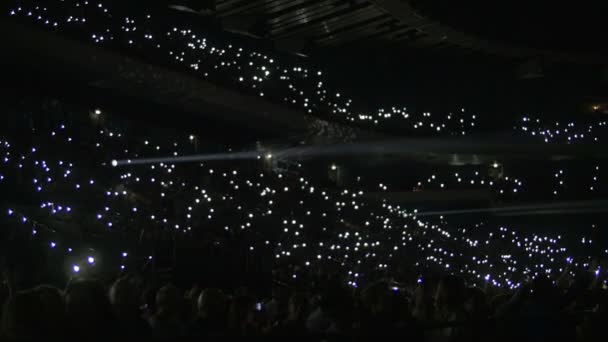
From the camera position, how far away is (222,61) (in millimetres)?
18922

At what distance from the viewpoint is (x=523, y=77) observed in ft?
87.9

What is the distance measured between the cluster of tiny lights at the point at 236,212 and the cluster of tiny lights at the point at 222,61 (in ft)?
5.69

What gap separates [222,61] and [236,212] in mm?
5357

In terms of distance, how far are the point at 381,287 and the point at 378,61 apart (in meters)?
19.6

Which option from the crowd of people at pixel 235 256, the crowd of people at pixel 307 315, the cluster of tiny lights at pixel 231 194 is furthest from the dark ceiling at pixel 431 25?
the crowd of people at pixel 307 315

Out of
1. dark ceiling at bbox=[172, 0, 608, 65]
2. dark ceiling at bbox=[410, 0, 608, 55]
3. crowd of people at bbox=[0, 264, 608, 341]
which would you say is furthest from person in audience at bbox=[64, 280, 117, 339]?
dark ceiling at bbox=[410, 0, 608, 55]

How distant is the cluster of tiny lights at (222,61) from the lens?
552 inches

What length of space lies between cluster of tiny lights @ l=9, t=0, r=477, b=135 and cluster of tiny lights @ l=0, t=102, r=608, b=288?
1.73m

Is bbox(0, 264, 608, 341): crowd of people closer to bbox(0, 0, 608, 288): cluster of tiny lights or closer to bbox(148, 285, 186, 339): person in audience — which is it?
bbox(148, 285, 186, 339): person in audience

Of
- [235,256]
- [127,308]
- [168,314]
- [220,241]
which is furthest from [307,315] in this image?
[220,241]

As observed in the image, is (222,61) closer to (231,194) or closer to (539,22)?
(231,194)

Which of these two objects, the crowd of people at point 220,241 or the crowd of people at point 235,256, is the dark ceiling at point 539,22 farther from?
the crowd of people at point 235,256

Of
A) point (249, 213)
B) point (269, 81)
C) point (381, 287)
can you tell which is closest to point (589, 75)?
point (269, 81)

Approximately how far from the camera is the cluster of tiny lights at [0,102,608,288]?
39.0 ft
